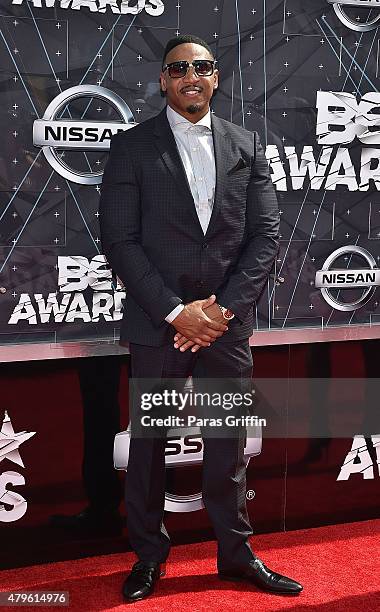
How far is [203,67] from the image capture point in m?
2.48

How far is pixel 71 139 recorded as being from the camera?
9.06ft

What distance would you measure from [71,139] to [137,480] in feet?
3.88

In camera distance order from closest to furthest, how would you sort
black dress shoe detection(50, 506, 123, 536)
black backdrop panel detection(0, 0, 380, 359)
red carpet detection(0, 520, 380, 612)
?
red carpet detection(0, 520, 380, 612) < black backdrop panel detection(0, 0, 380, 359) < black dress shoe detection(50, 506, 123, 536)

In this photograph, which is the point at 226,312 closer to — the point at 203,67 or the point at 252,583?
the point at 203,67

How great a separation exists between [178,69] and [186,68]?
0.08ft

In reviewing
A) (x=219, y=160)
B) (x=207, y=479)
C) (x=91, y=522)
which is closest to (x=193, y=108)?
(x=219, y=160)

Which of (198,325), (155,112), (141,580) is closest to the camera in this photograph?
(198,325)

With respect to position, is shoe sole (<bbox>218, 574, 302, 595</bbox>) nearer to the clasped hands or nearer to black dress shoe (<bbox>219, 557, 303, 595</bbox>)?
black dress shoe (<bbox>219, 557, 303, 595</bbox>)

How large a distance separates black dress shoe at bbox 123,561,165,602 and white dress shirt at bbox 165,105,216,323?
1131mm

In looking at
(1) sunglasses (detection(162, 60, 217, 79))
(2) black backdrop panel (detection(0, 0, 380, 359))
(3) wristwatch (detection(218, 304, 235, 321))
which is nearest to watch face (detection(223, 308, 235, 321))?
(3) wristwatch (detection(218, 304, 235, 321))

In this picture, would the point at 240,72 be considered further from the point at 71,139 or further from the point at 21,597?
the point at 21,597

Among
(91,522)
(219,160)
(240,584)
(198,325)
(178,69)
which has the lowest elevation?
(240,584)

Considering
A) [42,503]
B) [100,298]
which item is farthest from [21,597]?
[100,298]

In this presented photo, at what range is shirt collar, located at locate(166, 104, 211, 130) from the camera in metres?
2.55
